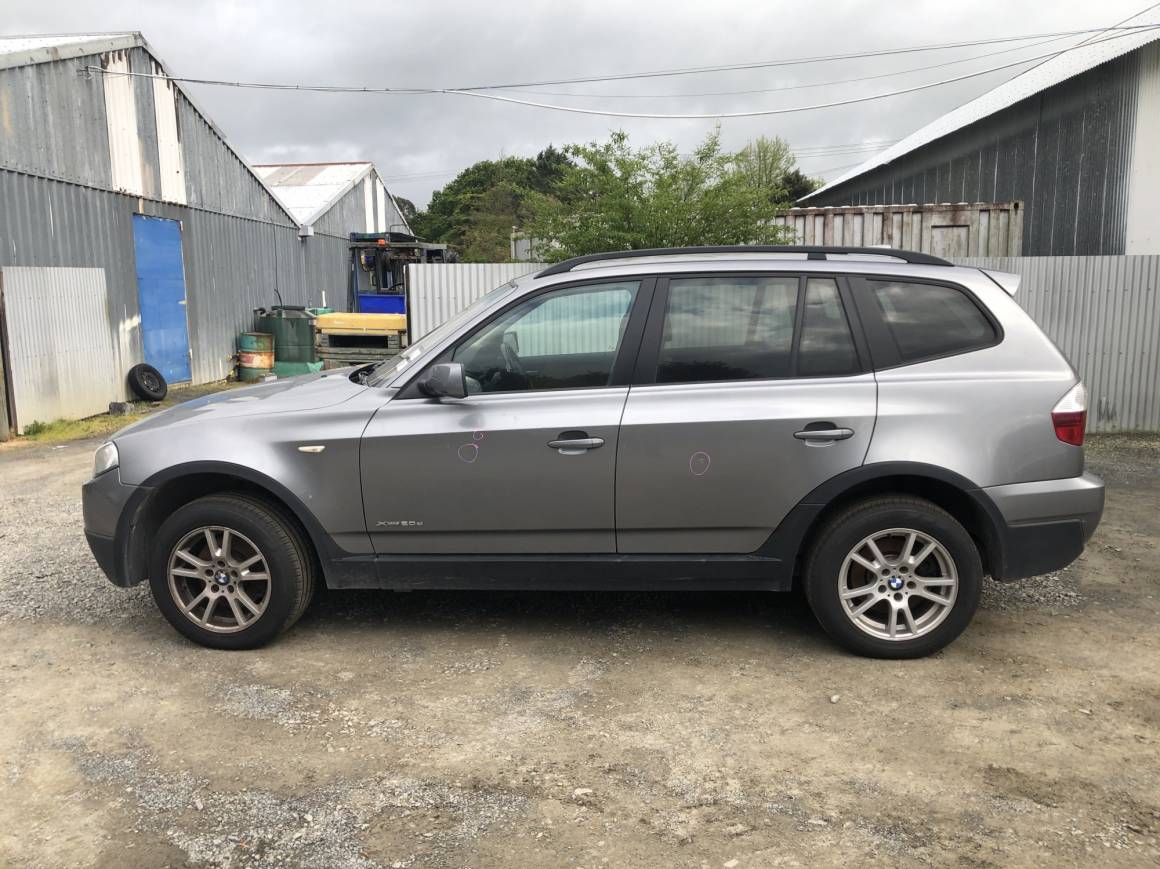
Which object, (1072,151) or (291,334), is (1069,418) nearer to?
(1072,151)

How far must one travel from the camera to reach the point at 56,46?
12.4m

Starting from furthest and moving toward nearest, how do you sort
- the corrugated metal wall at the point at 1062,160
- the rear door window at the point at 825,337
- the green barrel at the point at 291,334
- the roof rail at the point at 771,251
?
the green barrel at the point at 291,334 → the corrugated metal wall at the point at 1062,160 → the roof rail at the point at 771,251 → the rear door window at the point at 825,337

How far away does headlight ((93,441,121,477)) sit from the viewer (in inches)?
176

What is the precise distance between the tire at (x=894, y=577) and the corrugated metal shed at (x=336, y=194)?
817 inches

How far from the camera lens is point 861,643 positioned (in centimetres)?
429

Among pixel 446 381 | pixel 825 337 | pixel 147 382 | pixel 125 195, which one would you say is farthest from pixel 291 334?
pixel 825 337

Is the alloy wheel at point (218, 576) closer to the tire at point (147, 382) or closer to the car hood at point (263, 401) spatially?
the car hood at point (263, 401)

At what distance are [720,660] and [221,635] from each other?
2.40 metres

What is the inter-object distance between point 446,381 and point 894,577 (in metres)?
2.22

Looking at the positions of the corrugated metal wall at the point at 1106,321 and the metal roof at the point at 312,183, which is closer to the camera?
the corrugated metal wall at the point at 1106,321

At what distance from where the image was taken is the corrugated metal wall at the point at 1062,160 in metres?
13.8

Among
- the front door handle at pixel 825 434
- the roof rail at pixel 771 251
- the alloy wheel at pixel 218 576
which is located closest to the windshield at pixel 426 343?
the roof rail at pixel 771 251

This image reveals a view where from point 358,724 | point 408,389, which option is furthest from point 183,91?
point 358,724

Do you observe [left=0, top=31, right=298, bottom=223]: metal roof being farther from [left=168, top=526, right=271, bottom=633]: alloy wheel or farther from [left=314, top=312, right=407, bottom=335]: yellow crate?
[left=168, top=526, right=271, bottom=633]: alloy wheel
